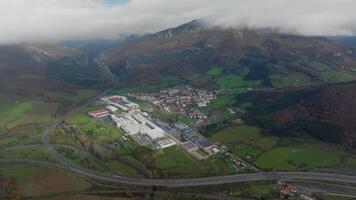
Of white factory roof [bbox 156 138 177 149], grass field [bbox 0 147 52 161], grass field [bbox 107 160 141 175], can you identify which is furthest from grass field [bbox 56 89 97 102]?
grass field [bbox 107 160 141 175]

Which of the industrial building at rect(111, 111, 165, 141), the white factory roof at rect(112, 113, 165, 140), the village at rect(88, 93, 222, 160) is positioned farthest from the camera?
the white factory roof at rect(112, 113, 165, 140)

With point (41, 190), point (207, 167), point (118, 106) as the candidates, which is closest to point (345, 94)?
point (207, 167)

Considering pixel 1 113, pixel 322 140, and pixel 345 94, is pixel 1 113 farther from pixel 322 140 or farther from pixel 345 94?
pixel 345 94

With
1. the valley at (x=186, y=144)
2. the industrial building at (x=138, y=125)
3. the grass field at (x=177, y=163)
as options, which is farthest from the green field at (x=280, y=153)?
the industrial building at (x=138, y=125)

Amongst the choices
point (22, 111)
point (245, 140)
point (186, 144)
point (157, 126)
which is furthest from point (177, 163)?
point (22, 111)

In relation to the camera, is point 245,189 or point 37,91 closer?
point 245,189

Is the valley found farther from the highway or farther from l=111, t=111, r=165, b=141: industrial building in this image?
l=111, t=111, r=165, b=141: industrial building
